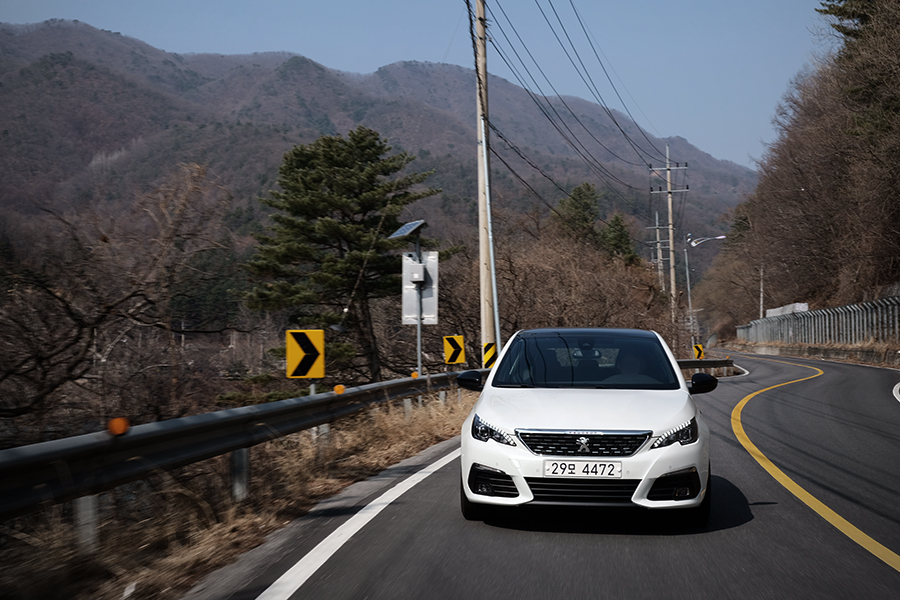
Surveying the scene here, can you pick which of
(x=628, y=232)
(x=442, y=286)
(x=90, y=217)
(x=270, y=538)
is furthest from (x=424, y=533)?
(x=628, y=232)

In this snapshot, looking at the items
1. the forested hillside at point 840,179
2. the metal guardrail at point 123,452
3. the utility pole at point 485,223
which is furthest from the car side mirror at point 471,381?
the forested hillside at point 840,179

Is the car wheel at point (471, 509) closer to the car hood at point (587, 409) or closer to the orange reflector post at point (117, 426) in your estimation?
the car hood at point (587, 409)

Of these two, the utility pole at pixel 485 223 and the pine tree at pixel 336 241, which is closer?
the utility pole at pixel 485 223

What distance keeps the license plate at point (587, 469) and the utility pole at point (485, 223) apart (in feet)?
42.8

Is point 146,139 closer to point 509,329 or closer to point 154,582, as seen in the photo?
point 509,329

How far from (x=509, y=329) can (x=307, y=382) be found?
774 cm

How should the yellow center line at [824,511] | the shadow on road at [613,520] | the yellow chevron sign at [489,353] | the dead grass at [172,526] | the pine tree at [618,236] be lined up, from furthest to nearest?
the pine tree at [618,236]
the yellow chevron sign at [489,353]
the shadow on road at [613,520]
the yellow center line at [824,511]
the dead grass at [172,526]

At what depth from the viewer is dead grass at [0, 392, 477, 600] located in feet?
13.2

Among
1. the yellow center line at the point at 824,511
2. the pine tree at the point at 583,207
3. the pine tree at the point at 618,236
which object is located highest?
the pine tree at the point at 583,207

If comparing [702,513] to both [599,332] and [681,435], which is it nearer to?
[681,435]

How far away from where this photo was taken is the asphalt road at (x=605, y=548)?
4109 millimetres

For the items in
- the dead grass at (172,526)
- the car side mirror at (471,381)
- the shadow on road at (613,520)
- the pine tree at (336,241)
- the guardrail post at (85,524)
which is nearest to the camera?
the dead grass at (172,526)

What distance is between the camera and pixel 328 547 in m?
4.95

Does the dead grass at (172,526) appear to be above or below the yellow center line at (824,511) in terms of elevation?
above
